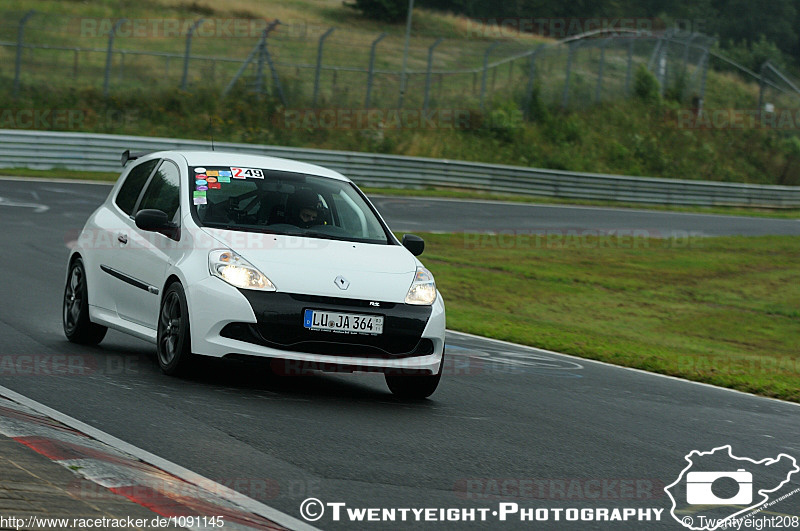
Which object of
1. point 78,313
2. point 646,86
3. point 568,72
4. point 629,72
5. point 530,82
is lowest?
point 646,86

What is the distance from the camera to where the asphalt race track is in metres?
5.97

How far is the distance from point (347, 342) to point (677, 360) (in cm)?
638

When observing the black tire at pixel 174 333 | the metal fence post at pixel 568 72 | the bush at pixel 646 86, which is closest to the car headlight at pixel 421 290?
the black tire at pixel 174 333

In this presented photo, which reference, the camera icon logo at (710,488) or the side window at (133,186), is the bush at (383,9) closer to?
the side window at (133,186)

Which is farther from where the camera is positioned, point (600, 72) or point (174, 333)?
point (600, 72)

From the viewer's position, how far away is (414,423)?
7738 mm

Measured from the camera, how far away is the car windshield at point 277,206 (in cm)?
903

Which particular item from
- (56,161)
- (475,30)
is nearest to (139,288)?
(56,161)

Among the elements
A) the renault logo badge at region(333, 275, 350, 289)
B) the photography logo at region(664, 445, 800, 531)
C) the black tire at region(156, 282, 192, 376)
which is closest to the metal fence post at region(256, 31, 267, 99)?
the black tire at region(156, 282, 192, 376)

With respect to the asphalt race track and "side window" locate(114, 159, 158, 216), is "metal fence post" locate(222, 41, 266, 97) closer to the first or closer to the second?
the asphalt race track

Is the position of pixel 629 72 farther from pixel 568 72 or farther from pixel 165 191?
pixel 165 191

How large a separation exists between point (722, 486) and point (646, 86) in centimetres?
4842

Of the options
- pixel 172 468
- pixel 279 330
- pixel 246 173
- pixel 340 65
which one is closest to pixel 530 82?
pixel 340 65

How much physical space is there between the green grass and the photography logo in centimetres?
423
